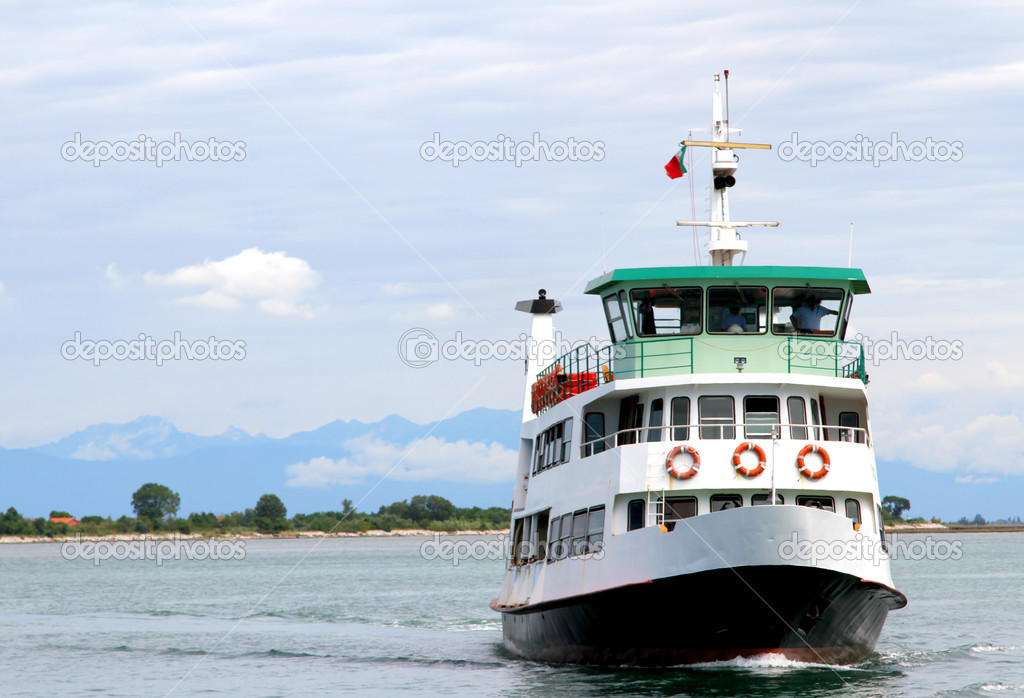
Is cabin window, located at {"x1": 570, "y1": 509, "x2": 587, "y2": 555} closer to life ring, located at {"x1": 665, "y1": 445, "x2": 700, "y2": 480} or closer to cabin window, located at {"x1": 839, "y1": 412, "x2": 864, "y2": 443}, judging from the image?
life ring, located at {"x1": 665, "y1": 445, "x2": 700, "y2": 480}

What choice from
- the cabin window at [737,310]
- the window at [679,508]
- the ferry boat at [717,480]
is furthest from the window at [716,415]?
the cabin window at [737,310]

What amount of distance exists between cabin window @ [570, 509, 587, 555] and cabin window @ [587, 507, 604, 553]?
185 millimetres

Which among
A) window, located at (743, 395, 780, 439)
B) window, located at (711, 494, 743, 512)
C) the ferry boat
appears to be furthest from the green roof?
window, located at (711, 494, 743, 512)

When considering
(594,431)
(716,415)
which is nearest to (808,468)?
(716,415)

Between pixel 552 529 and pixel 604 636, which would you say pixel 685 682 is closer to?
pixel 604 636

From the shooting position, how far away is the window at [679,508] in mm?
21594

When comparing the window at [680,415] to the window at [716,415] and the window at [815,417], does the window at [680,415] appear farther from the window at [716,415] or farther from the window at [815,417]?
the window at [815,417]

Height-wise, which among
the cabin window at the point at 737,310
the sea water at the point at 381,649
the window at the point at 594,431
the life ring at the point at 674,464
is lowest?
the sea water at the point at 381,649

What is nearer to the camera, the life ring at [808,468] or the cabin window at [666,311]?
the life ring at [808,468]

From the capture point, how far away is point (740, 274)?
75.3 ft

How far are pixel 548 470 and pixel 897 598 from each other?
7639mm

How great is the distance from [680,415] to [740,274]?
286 cm

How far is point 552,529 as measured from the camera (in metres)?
25.3

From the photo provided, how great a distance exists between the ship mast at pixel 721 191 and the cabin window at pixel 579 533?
6.20 m
